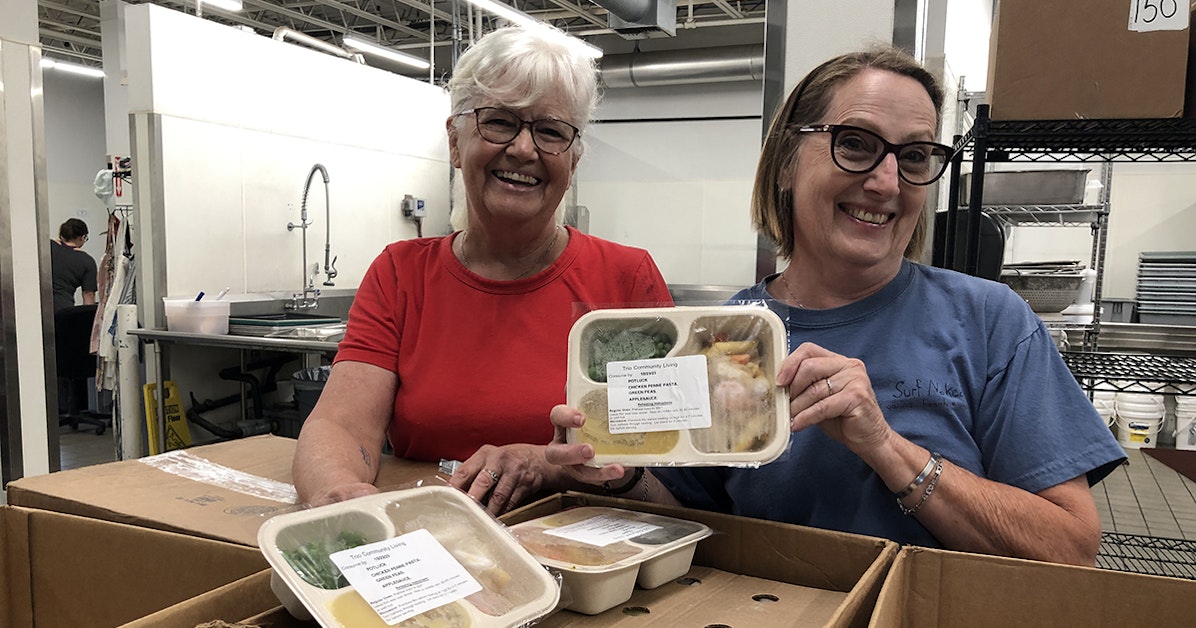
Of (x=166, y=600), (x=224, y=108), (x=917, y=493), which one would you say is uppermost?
(x=224, y=108)

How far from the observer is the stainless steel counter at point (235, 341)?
381 cm

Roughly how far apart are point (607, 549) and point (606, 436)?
144 mm

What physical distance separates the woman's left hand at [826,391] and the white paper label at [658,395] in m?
0.10

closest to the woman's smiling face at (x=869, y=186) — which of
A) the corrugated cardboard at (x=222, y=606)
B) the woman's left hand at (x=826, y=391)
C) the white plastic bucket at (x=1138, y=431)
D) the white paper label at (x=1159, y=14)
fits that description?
the woman's left hand at (x=826, y=391)

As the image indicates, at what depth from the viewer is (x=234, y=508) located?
1.17m

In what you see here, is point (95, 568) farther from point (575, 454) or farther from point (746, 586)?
point (746, 586)

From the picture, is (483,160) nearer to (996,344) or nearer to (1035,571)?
(996,344)

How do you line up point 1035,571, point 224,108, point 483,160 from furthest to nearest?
point 224,108
point 483,160
point 1035,571

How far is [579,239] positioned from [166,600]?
3.25 ft

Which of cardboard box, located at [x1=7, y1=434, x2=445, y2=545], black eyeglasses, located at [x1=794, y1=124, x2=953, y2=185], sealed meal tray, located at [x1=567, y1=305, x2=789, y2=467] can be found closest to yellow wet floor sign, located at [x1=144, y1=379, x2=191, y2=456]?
cardboard box, located at [x1=7, y1=434, x2=445, y2=545]

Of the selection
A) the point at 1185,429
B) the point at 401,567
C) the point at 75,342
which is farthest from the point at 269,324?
the point at 1185,429

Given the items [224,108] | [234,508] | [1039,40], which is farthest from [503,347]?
[224,108]

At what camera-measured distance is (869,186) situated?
3.78 feet

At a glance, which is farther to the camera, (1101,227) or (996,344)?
(1101,227)
